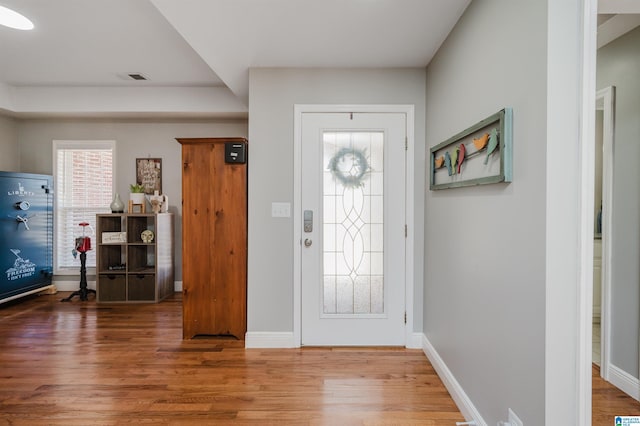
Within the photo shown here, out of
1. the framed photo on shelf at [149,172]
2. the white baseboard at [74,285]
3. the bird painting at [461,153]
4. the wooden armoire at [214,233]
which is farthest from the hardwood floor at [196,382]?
the framed photo on shelf at [149,172]

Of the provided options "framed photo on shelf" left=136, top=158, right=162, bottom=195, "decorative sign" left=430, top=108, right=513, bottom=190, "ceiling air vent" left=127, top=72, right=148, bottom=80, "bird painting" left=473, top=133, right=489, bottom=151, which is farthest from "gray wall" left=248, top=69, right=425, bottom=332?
"framed photo on shelf" left=136, top=158, right=162, bottom=195

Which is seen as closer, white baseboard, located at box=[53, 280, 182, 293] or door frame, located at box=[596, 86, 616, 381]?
door frame, located at box=[596, 86, 616, 381]

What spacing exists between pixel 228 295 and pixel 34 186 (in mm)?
3236

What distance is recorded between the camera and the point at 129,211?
15.4ft

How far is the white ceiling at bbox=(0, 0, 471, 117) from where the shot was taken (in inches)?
87.7

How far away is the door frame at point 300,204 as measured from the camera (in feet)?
10.1

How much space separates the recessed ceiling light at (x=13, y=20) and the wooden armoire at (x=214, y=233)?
4.57ft

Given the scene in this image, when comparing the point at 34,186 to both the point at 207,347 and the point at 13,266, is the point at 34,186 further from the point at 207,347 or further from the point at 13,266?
the point at 207,347

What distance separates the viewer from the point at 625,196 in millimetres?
1804

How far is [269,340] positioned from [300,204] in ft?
4.02

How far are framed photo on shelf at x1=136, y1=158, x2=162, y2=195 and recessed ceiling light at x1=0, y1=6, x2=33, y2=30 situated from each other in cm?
225

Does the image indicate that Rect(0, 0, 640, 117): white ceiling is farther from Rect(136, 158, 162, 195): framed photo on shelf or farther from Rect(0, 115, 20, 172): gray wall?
Rect(136, 158, 162, 195): framed photo on shelf

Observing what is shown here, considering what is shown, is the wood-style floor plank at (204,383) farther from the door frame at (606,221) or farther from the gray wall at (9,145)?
the gray wall at (9,145)

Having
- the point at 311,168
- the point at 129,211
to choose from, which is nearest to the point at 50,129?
the point at 129,211
